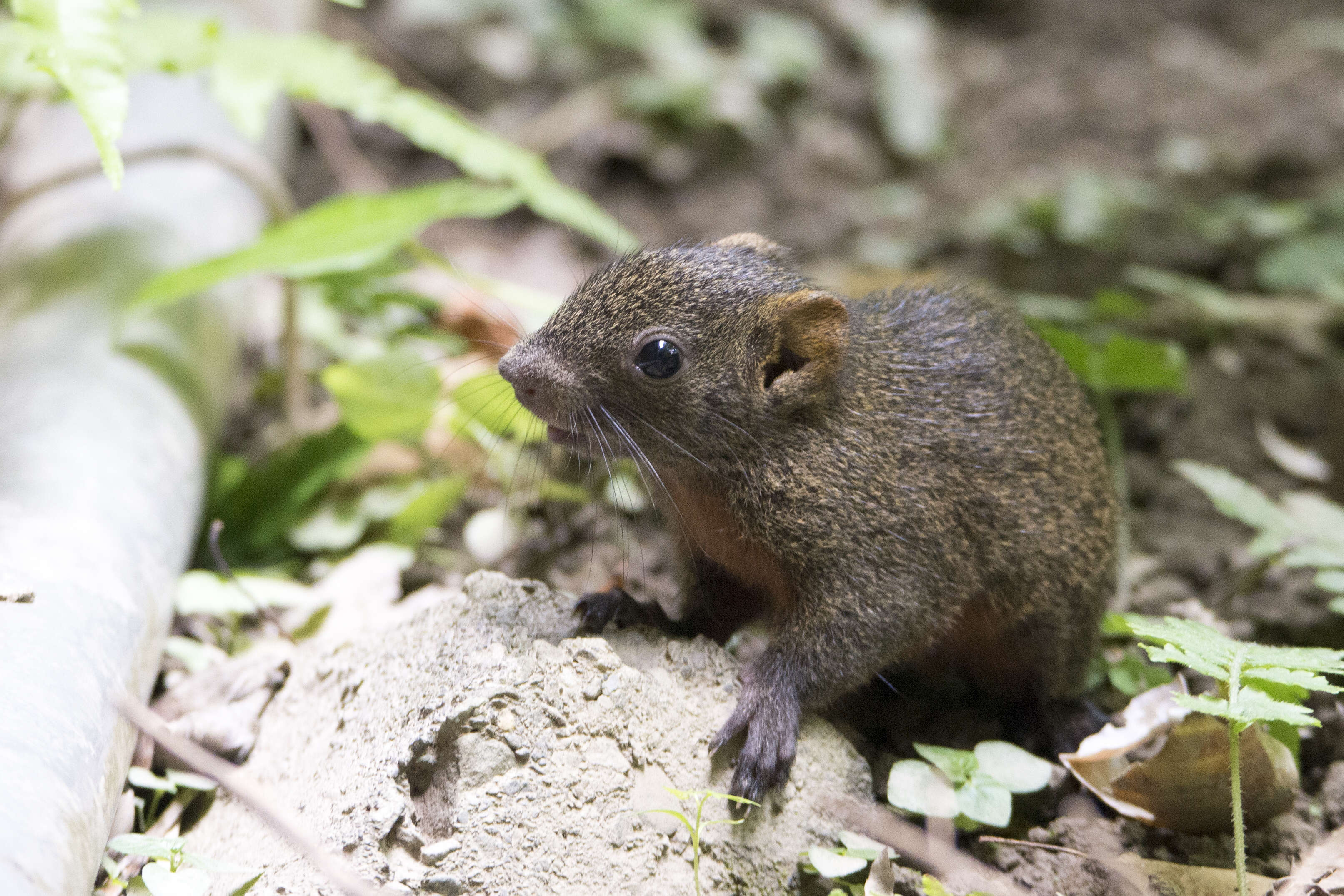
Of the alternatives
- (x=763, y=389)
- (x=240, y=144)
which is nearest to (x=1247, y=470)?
(x=763, y=389)

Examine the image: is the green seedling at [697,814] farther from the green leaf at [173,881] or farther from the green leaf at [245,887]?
the green leaf at [173,881]

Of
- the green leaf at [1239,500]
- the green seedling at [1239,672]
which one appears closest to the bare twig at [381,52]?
the green leaf at [1239,500]

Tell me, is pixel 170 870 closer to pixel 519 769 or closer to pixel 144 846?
pixel 144 846

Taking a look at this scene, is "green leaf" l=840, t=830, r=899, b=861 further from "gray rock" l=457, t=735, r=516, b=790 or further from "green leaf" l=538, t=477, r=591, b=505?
"green leaf" l=538, t=477, r=591, b=505

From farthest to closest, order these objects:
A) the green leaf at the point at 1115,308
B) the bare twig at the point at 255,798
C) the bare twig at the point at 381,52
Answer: the bare twig at the point at 381,52 < the green leaf at the point at 1115,308 < the bare twig at the point at 255,798

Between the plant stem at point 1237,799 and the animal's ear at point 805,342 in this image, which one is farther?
the animal's ear at point 805,342

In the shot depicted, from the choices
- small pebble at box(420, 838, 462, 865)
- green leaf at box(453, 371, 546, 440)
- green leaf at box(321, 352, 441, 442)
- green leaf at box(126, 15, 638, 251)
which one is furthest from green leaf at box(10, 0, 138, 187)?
small pebble at box(420, 838, 462, 865)
